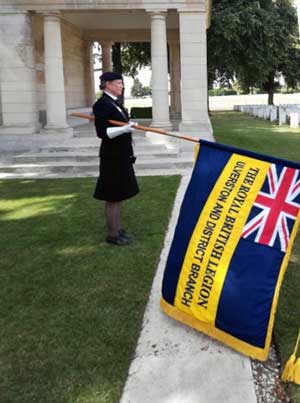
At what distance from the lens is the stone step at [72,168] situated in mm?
10342

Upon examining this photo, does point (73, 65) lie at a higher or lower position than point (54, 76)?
higher

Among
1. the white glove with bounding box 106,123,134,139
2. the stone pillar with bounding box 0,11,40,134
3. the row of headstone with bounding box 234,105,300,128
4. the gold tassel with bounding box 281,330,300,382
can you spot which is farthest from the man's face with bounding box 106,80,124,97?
the row of headstone with bounding box 234,105,300,128

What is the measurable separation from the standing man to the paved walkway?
1778 millimetres

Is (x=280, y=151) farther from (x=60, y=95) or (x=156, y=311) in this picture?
(x=156, y=311)

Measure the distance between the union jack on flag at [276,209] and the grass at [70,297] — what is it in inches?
46.9

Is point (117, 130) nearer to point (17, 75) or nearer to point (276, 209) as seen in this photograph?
point (276, 209)

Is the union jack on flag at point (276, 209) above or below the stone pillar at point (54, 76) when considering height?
below

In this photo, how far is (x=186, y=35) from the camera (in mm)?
11742

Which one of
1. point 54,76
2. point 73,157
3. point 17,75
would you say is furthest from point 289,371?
point 17,75

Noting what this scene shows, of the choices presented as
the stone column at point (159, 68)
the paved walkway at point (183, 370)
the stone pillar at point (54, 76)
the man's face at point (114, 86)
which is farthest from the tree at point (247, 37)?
the paved walkway at point (183, 370)

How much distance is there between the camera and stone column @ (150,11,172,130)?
1172 centimetres

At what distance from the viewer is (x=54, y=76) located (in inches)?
458

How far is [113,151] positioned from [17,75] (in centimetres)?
789

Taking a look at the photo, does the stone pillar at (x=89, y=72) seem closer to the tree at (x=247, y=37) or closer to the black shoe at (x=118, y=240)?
the tree at (x=247, y=37)
